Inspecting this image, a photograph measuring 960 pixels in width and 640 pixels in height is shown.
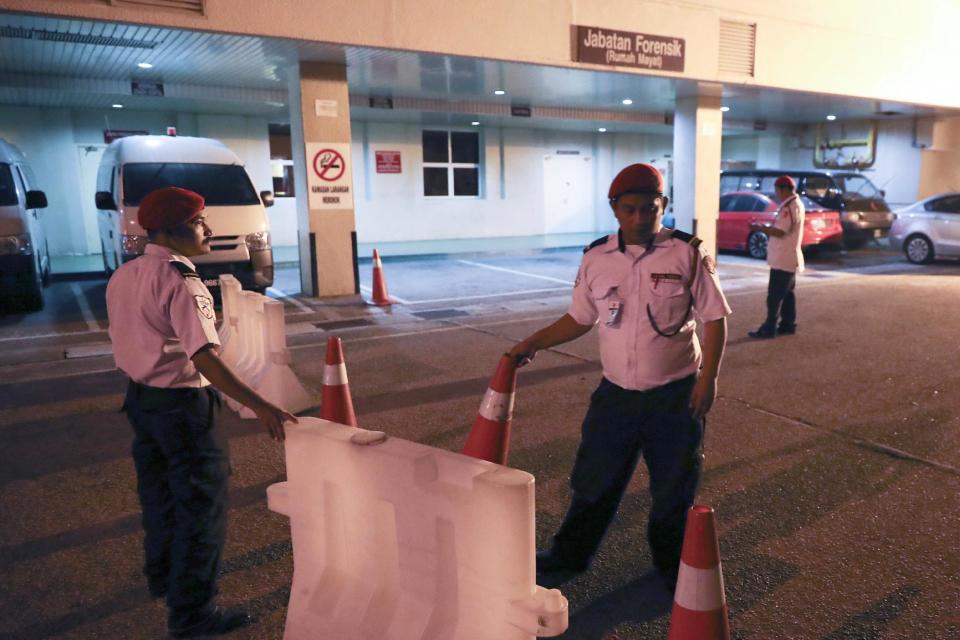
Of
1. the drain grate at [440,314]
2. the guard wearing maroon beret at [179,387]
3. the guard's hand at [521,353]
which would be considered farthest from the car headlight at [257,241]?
the guard's hand at [521,353]

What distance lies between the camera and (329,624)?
8.31 feet

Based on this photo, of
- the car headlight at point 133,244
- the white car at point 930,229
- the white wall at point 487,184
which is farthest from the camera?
the white wall at point 487,184

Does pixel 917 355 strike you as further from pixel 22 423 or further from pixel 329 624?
pixel 22 423

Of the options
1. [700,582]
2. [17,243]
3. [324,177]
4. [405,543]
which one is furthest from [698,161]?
[405,543]

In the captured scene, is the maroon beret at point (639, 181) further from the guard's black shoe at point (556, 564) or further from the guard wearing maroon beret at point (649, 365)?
the guard's black shoe at point (556, 564)

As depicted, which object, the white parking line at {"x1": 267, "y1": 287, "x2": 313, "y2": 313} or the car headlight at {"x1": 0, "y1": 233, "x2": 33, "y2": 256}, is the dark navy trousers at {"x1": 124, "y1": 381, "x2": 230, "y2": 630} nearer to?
the white parking line at {"x1": 267, "y1": 287, "x2": 313, "y2": 313}

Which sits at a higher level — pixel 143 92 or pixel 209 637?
pixel 143 92

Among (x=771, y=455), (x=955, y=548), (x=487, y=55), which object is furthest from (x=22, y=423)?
(x=487, y=55)

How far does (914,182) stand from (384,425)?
20540mm

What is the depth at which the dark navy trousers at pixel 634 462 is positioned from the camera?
10.2ft

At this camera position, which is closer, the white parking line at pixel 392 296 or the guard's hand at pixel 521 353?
the guard's hand at pixel 521 353

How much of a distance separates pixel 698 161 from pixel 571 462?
12.0 m

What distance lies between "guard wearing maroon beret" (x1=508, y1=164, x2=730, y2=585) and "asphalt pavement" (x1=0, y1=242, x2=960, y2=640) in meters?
0.40

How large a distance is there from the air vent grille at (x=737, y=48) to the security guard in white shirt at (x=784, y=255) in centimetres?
642
